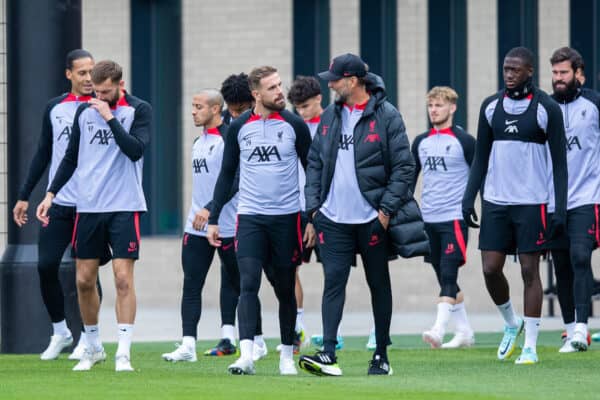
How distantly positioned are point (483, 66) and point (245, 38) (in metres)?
3.33

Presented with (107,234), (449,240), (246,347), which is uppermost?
(107,234)

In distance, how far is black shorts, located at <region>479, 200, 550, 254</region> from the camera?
444 inches

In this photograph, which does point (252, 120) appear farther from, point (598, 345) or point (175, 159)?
point (175, 159)

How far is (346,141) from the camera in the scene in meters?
10.3

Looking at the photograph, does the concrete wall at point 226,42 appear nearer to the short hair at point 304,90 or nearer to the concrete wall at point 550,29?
the concrete wall at point 550,29

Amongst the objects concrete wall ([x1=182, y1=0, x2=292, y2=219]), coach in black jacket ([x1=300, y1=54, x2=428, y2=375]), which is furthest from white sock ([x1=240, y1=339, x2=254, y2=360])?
concrete wall ([x1=182, y1=0, x2=292, y2=219])

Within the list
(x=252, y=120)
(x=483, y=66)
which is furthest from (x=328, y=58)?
(x=252, y=120)

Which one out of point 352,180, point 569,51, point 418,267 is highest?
point 569,51

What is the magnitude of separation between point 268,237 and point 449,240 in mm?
3581

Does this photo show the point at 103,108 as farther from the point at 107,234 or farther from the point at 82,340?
the point at 82,340

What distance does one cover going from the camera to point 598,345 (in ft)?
44.3

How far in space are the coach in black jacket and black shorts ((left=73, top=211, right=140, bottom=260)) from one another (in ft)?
4.46

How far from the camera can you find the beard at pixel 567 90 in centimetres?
1256

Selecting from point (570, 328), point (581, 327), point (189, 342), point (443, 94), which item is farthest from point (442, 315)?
point (189, 342)
